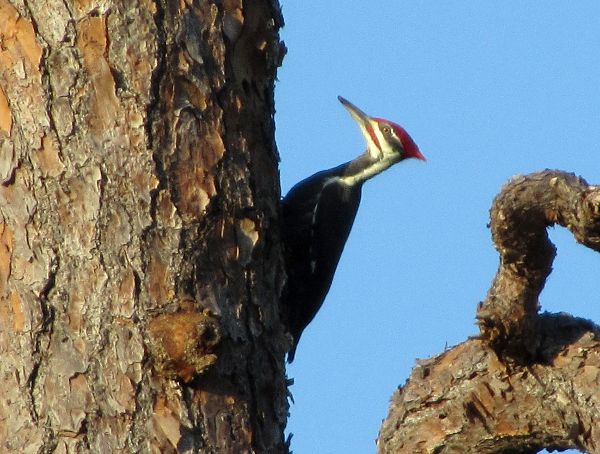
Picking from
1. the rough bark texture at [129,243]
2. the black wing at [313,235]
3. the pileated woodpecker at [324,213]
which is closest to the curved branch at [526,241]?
the rough bark texture at [129,243]

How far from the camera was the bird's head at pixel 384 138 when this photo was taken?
5.23 meters

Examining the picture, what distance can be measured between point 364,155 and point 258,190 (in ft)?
6.18

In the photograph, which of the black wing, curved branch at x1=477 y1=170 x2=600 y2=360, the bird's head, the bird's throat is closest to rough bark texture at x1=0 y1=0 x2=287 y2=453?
curved branch at x1=477 y1=170 x2=600 y2=360

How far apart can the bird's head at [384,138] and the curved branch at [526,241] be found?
2.30 meters

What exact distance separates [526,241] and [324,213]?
2051 mm

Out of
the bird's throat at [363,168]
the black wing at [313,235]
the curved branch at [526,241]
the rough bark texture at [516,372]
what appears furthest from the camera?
the bird's throat at [363,168]

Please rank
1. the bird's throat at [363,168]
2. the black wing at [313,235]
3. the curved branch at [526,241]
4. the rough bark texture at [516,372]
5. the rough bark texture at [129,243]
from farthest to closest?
the bird's throat at [363,168] < the black wing at [313,235] < the rough bark texture at [129,243] < the rough bark texture at [516,372] < the curved branch at [526,241]

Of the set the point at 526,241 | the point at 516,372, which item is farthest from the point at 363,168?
the point at 526,241

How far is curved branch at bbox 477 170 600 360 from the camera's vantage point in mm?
2639

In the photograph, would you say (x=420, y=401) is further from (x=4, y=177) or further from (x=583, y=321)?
(x=4, y=177)

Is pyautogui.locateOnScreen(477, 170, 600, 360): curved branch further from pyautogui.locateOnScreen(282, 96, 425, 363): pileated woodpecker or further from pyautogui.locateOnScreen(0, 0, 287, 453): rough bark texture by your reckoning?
pyautogui.locateOnScreen(282, 96, 425, 363): pileated woodpecker

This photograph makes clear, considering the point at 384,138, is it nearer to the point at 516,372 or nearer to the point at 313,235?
the point at 313,235

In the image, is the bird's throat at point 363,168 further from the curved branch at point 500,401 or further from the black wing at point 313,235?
the curved branch at point 500,401

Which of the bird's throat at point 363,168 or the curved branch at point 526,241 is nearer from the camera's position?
the curved branch at point 526,241
